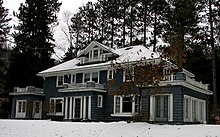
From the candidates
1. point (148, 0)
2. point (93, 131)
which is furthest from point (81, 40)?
point (93, 131)

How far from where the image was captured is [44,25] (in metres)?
50.0

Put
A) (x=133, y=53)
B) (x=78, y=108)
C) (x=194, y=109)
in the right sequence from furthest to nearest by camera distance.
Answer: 1. (x=133, y=53)
2. (x=78, y=108)
3. (x=194, y=109)

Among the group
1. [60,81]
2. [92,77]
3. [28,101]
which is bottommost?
[28,101]

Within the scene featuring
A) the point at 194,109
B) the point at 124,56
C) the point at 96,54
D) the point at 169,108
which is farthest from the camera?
the point at 96,54

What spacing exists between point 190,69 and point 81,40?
1875 cm

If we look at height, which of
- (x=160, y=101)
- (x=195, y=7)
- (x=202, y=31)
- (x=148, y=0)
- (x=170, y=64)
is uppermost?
(x=148, y=0)

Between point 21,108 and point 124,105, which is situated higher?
point 124,105

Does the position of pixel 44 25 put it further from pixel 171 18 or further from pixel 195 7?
pixel 195 7

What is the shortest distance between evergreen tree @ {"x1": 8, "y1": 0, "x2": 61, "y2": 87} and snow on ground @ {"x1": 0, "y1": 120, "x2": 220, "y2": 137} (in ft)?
78.3

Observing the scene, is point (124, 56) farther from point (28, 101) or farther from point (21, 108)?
point (21, 108)

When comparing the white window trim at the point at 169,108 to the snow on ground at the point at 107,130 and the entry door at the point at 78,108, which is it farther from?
the entry door at the point at 78,108

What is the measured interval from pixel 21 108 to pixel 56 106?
527 cm

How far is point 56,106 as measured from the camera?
118 ft

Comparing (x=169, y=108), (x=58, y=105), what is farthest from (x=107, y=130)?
(x=58, y=105)
